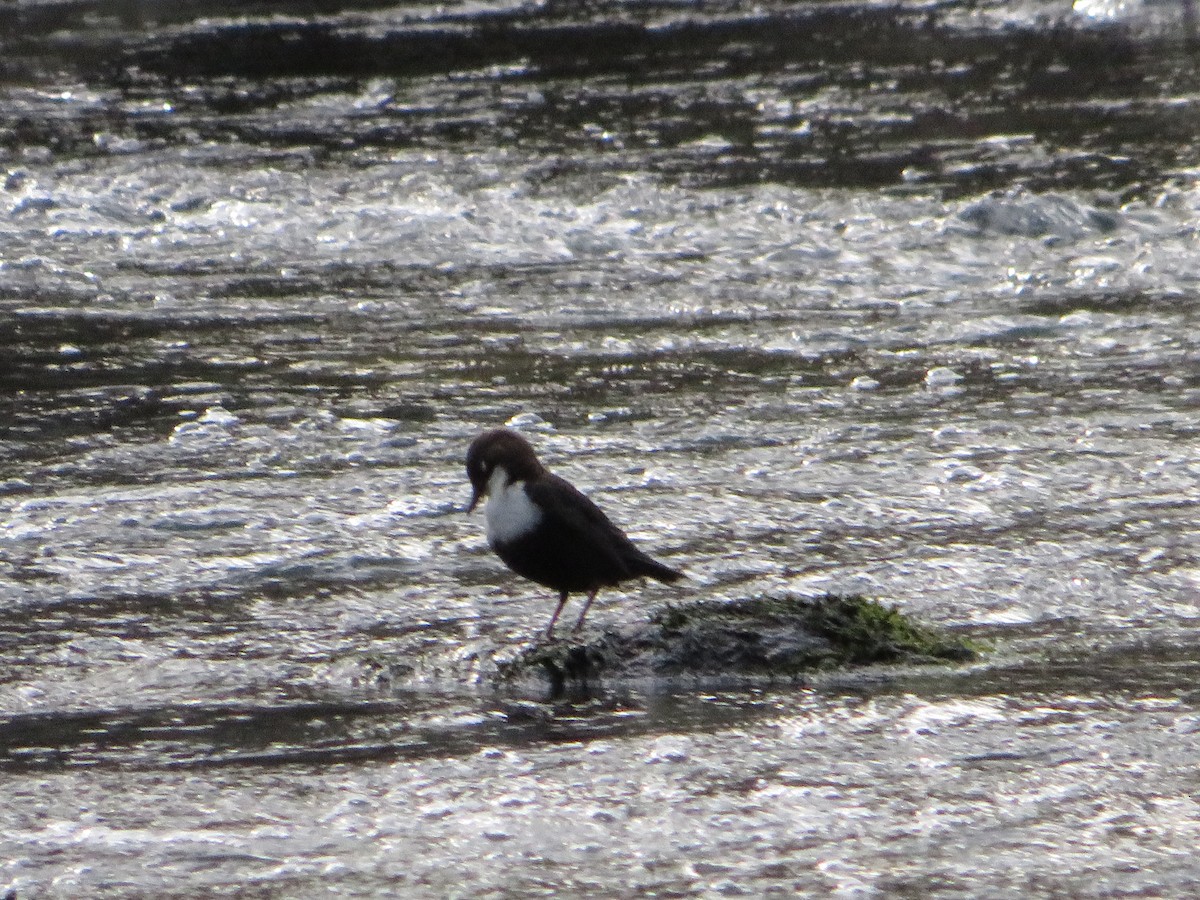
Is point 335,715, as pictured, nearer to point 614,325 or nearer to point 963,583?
point 963,583

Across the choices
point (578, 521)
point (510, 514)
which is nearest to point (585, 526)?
point (578, 521)

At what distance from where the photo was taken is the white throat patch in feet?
14.8

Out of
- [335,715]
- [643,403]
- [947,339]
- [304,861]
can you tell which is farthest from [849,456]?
[304,861]

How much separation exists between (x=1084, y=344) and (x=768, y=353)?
1.22 meters

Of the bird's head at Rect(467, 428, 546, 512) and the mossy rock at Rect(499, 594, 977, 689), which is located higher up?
the bird's head at Rect(467, 428, 546, 512)

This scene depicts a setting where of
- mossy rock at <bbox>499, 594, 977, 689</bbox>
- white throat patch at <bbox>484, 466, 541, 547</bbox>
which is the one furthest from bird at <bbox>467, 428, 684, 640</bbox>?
mossy rock at <bbox>499, 594, 977, 689</bbox>

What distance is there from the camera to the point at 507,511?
4.55m

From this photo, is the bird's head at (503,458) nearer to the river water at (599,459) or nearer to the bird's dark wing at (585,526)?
the bird's dark wing at (585,526)

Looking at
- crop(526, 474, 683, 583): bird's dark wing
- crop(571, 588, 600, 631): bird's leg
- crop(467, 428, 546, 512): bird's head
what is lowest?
crop(571, 588, 600, 631): bird's leg

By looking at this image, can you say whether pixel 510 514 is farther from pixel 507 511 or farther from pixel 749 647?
pixel 749 647

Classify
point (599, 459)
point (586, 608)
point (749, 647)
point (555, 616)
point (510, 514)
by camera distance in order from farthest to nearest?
point (599, 459)
point (586, 608)
point (555, 616)
point (510, 514)
point (749, 647)

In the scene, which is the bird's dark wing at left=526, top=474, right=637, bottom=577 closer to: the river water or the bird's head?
the bird's head

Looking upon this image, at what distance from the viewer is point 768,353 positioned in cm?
754

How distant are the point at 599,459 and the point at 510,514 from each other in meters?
1.80
